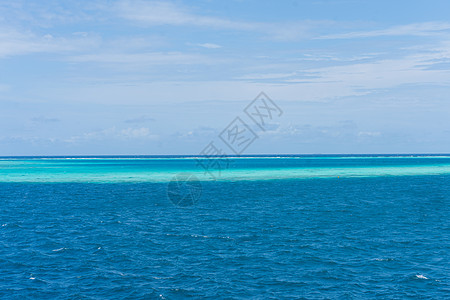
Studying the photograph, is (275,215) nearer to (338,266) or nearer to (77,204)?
(338,266)

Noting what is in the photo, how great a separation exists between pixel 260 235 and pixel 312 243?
599cm

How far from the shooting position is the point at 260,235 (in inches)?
1684

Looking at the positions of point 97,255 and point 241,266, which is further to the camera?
point 97,255

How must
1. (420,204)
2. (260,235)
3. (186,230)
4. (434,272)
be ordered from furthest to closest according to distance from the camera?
(420,204) < (186,230) < (260,235) < (434,272)

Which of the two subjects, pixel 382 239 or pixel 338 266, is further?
pixel 382 239

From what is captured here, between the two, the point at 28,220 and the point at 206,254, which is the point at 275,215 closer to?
the point at 206,254

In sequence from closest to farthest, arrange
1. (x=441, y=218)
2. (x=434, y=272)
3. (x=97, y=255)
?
(x=434, y=272)
(x=97, y=255)
(x=441, y=218)

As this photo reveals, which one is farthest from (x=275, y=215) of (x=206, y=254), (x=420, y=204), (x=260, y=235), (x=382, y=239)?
(x=420, y=204)

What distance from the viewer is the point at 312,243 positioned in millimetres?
39250

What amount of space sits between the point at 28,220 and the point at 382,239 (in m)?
44.4

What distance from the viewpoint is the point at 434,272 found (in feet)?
101

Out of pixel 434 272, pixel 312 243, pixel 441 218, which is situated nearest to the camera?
pixel 434 272

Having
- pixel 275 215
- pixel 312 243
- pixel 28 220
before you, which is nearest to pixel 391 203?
pixel 275 215

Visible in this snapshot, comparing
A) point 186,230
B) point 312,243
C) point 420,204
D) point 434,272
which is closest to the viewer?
point 434,272
